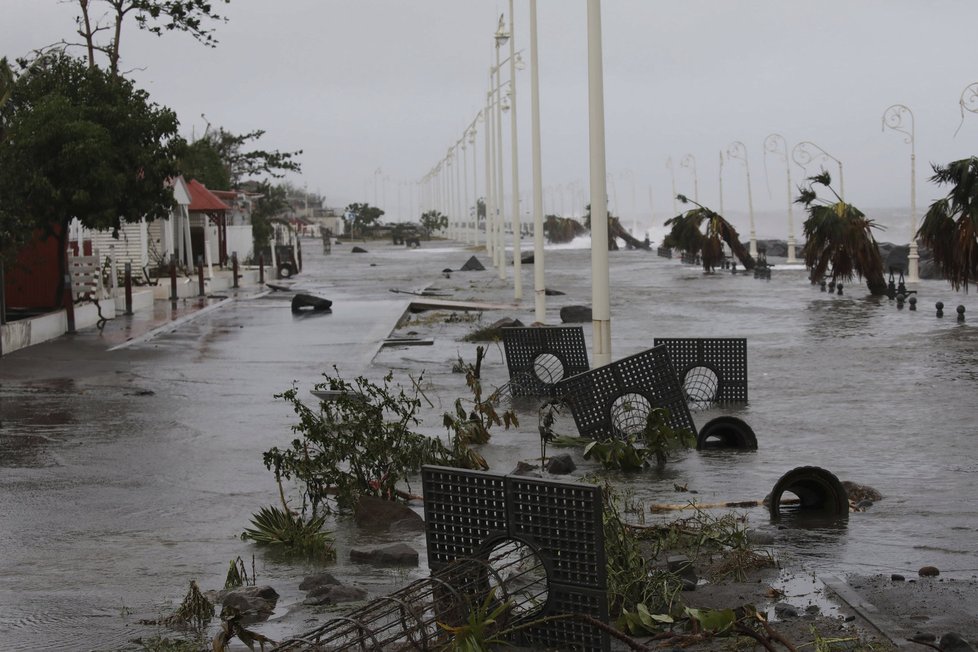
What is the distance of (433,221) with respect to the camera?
185125 millimetres

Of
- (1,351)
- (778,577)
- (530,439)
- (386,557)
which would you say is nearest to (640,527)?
(778,577)

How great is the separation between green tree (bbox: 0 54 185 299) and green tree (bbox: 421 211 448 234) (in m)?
149

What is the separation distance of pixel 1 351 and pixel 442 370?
7.32 metres

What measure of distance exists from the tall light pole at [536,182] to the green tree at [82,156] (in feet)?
24.4

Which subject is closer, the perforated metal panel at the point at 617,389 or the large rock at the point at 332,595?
the large rock at the point at 332,595

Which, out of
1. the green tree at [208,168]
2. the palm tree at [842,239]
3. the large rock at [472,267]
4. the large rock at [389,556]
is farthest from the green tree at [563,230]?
the large rock at [389,556]

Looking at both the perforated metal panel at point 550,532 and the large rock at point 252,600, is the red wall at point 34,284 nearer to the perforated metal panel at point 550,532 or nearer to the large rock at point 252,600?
the large rock at point 252,600

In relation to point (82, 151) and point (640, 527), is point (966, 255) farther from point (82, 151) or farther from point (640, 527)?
point (640, 527)

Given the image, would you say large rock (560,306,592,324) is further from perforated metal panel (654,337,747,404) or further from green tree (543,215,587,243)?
green tree (543,215,587,243)

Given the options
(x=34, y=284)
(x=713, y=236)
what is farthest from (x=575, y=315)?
(x=713, y=236)

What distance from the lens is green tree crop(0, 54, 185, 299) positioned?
24688 millimetres

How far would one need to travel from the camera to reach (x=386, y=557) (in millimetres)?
8258

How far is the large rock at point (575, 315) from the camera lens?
28.6 meters

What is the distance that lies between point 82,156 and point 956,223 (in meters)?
17.7
